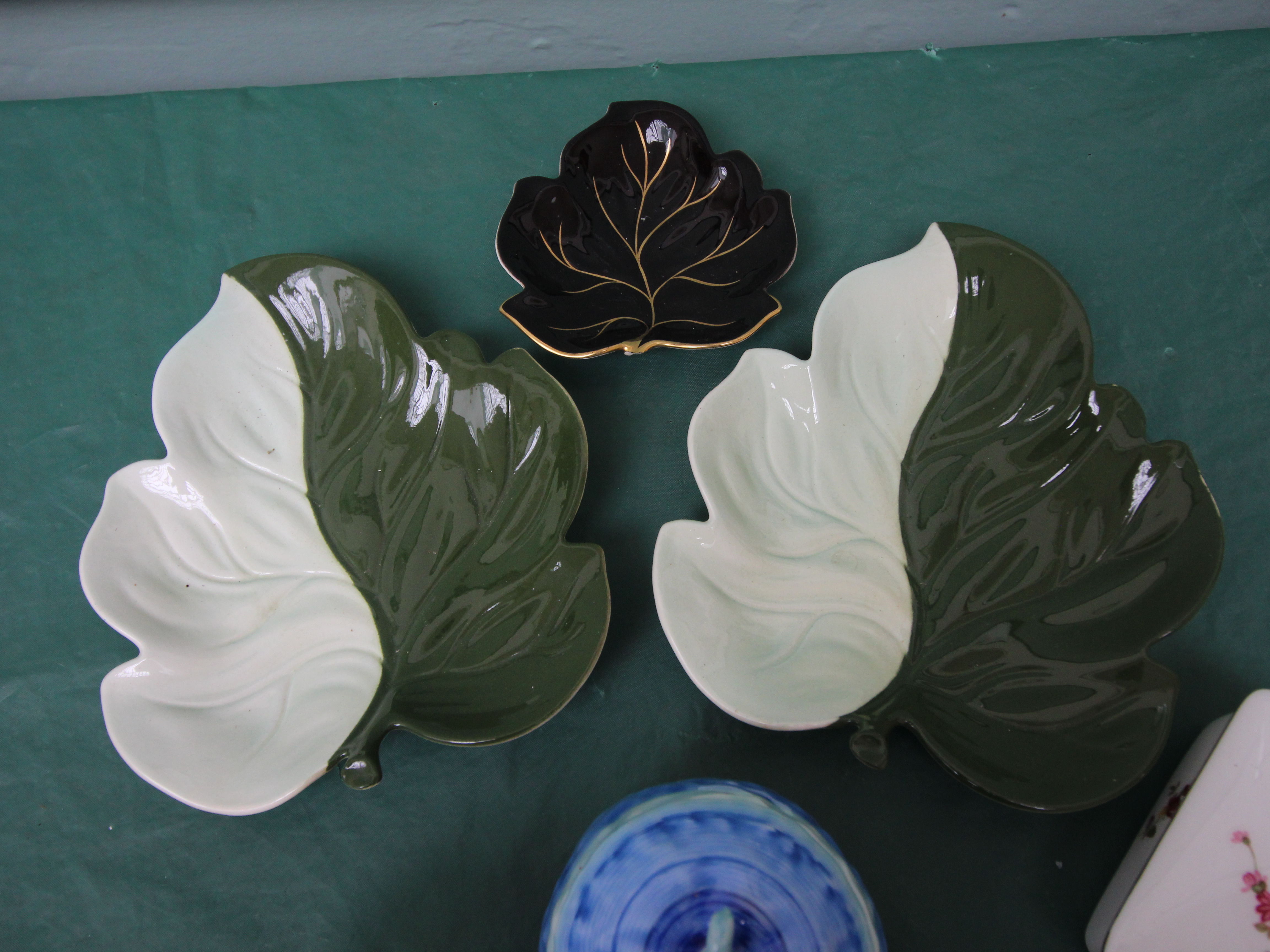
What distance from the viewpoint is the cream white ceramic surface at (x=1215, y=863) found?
578 mm

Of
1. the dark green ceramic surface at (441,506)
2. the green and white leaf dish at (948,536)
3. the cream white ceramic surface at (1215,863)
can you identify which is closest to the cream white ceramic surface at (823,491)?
the green and white leaf dish at (948,536)

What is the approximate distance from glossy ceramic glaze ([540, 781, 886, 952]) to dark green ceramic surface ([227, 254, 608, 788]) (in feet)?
0.52

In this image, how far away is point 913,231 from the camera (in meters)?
0.81

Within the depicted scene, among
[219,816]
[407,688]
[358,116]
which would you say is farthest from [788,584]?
[358,116]

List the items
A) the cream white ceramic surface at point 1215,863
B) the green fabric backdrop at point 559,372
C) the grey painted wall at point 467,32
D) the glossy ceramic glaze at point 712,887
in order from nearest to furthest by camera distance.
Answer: the glossy ceramic glaze at point 712,887
the cream white ceramic surface at point 1215,863
the green fabric backdrop at point 559,372
the grey painted wall at point 467,32

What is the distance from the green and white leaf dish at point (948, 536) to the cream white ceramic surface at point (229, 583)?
32 cm

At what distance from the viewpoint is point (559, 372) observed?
0.78 m

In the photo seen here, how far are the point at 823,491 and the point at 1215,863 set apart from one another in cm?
42

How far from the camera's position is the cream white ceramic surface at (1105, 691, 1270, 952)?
578 millimetres

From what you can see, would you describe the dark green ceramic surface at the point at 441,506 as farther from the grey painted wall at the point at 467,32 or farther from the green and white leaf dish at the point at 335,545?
the grey painted wall at the point at 467,32

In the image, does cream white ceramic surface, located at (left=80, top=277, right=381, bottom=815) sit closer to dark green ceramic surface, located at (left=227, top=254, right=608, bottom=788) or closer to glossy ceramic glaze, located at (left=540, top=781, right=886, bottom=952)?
dark green ceramic surface, located at (left=227, top=254, right=608, bottom=788)

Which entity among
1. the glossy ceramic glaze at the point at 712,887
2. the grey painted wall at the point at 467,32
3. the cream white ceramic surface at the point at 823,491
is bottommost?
the glossy ceramic glaze at the point at 712,887

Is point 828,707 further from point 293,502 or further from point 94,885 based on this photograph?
point 94,885

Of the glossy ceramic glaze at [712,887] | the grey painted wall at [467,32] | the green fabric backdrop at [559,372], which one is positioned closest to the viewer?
the glossy ceramic glaze at [712,887]
